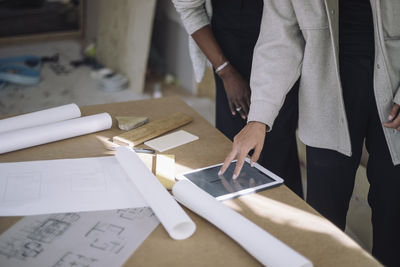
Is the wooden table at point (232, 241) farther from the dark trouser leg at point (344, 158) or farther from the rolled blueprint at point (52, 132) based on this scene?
the dark trouser leg at point (344, 158)

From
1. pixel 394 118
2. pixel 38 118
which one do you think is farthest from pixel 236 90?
pixel 38 118

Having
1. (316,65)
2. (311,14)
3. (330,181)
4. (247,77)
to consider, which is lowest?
(330,181)

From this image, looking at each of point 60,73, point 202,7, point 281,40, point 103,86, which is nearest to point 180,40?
point 103,86

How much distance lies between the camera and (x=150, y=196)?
0.88 meters

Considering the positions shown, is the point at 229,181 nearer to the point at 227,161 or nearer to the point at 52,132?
the point at 227,161

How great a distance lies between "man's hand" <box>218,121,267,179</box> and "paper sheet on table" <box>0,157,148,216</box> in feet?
0.71

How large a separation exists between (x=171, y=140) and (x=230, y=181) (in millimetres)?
242

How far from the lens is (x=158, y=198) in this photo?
0.86 m

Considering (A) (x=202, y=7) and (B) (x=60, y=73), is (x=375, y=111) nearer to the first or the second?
(A) (x=202, y=7)

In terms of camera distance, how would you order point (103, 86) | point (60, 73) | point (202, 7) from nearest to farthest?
point (202, 7)
point (103, 86)
point (60, 73)

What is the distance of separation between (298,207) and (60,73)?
3.22 metres

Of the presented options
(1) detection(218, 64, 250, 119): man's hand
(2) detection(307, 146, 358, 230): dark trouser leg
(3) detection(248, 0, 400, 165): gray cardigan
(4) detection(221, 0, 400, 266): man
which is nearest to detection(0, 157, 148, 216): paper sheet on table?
(4) detection(221, 0, 400, 266): man

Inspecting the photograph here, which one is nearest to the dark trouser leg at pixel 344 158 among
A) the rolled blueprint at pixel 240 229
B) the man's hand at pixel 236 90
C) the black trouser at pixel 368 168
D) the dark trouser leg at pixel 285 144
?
the black trouser at pixel 368 168

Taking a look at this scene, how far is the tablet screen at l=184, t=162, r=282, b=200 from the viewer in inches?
36.9
